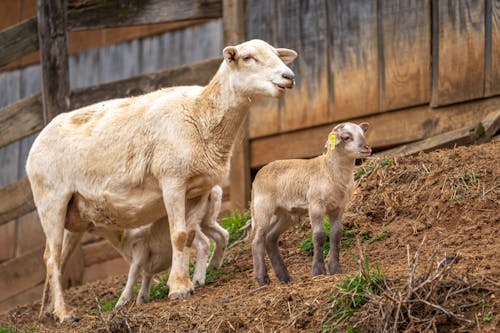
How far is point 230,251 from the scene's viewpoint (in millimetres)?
10422

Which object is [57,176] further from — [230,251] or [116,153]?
[230,251]

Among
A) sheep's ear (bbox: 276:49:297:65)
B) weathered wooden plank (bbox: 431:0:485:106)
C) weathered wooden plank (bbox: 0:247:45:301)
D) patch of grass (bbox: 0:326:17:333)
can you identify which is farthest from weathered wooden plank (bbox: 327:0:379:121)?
patch of grass (bbox: 0:326:17:333)

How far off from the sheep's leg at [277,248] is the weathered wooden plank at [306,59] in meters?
3.32

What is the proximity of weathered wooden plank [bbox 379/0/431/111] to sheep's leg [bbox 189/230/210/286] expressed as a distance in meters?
2.76

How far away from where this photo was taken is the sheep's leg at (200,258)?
9414 mm

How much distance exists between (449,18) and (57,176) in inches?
172

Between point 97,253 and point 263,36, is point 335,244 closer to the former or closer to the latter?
point 263,36

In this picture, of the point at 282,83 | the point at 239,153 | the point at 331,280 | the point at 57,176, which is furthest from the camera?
the point at 239,153

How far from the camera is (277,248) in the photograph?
27.1 feet

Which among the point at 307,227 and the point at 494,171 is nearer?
the point at 494,171

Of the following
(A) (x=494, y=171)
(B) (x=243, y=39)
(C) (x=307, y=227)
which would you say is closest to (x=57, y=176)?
(C) (x=307, y=227)

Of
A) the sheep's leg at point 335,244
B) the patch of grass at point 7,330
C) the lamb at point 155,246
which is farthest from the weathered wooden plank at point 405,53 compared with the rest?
the patch of grass at point 7,330

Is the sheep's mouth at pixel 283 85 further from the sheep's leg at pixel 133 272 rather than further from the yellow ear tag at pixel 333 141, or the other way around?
the sheep's leg at pixel 133 272

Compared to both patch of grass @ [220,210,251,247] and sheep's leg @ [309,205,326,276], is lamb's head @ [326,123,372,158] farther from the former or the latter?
patch of grass @ [220,210,251,247]
